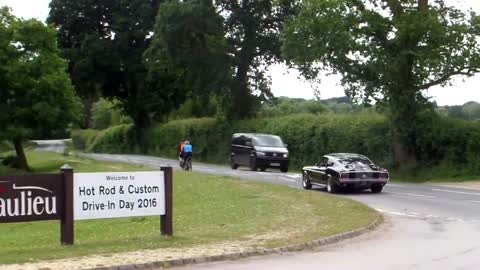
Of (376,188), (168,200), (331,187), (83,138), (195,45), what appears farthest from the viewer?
(83,138)

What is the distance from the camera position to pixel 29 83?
51.0m

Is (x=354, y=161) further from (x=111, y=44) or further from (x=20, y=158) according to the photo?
(x=111, y=44)

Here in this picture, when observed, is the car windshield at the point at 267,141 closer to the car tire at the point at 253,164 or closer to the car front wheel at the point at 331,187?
the car tire at the point at 253,164

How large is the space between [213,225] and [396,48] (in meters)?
22.7

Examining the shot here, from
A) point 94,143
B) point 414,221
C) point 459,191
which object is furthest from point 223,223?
point 94,143

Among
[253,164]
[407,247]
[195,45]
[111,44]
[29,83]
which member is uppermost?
[111,44]

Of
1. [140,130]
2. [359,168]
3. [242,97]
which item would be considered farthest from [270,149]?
[140,130]

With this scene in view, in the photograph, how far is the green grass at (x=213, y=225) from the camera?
514 inches

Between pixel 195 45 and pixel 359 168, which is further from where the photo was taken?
pixel 195 45

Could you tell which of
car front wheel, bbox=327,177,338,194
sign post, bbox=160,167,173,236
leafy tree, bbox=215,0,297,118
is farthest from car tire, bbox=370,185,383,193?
leafy tree, bbox=215,0,297,118

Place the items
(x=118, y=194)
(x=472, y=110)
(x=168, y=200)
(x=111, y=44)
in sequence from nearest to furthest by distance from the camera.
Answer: (x=118, y=194) < (x=168, y=200) < (x=472, y=110) < (x=111, y=44)

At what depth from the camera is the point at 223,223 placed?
16.5m

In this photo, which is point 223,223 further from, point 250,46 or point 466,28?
point 250,46

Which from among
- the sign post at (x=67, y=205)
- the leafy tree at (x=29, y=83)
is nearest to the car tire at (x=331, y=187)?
the sign post at (x=67, y=205)
